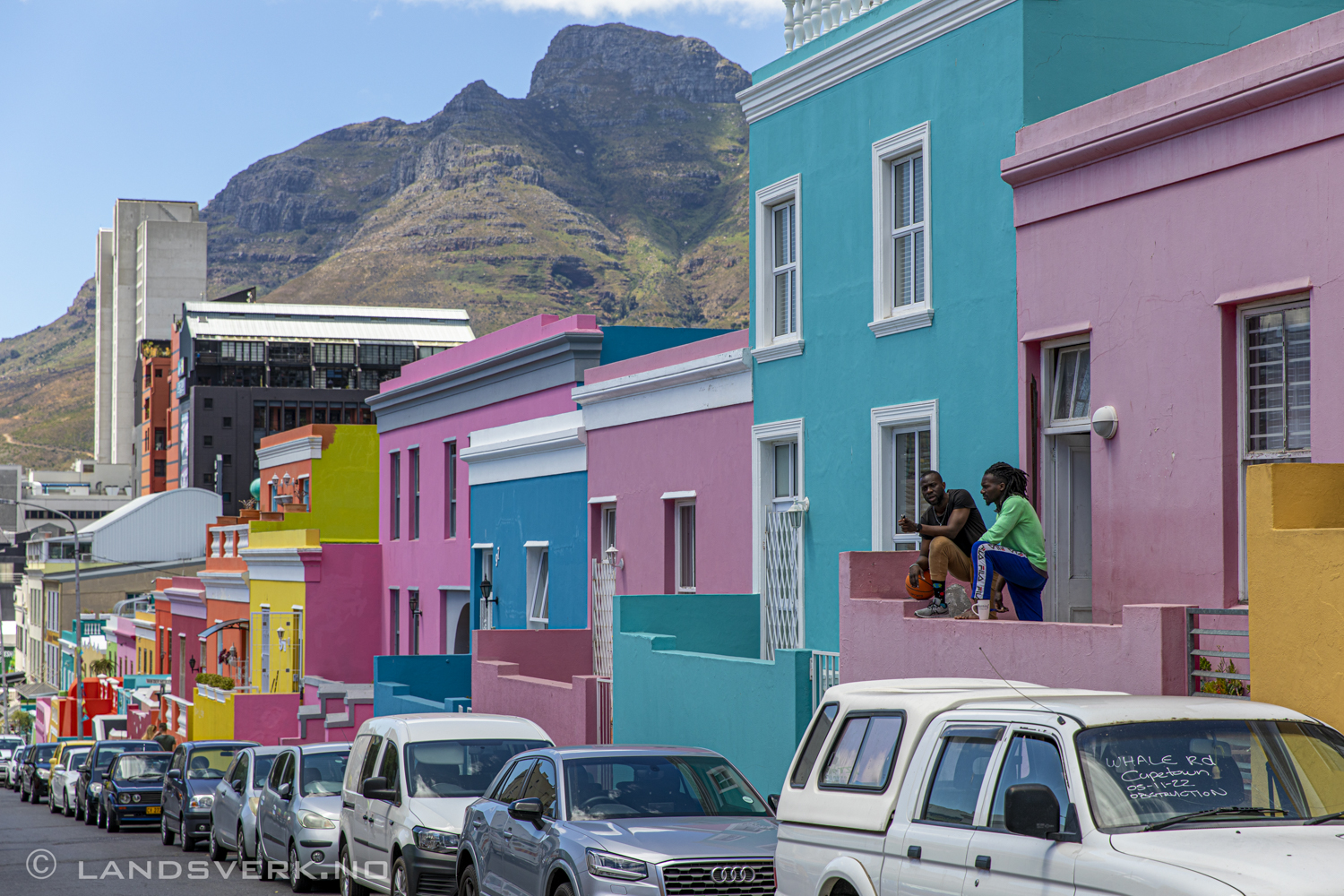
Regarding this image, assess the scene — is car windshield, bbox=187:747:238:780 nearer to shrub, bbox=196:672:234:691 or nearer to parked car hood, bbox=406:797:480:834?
parked car hood, bbox=406:797:480:834

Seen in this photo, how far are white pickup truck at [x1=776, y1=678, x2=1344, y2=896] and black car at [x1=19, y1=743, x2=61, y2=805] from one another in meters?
33.6

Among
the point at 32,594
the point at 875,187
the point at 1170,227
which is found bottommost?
the point at 32,594

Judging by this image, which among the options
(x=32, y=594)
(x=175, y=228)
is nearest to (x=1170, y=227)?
(x=32, y=594)

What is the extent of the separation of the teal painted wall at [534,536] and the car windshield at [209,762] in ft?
15.8

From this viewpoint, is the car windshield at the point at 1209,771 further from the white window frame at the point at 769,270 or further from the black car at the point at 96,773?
the black car at the point at 96,773

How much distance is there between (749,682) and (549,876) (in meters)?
5.36

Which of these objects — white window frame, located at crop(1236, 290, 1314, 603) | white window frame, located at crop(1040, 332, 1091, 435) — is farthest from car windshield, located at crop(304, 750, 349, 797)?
white window frame, located at crop(1236, 290, 1314, 603)

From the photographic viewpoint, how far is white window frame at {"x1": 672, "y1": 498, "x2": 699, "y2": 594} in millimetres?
20663

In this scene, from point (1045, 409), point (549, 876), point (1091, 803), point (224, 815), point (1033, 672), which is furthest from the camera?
point (224, 815)

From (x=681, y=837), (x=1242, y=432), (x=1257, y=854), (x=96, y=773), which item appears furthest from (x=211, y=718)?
(x=1257, y=854)

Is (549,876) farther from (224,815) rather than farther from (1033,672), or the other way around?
(224,815)

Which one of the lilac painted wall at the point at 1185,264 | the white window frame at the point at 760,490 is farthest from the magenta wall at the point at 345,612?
the lilac painted wall at the point at 1185,264

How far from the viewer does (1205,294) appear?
11797mm

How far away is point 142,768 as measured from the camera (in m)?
27.3
